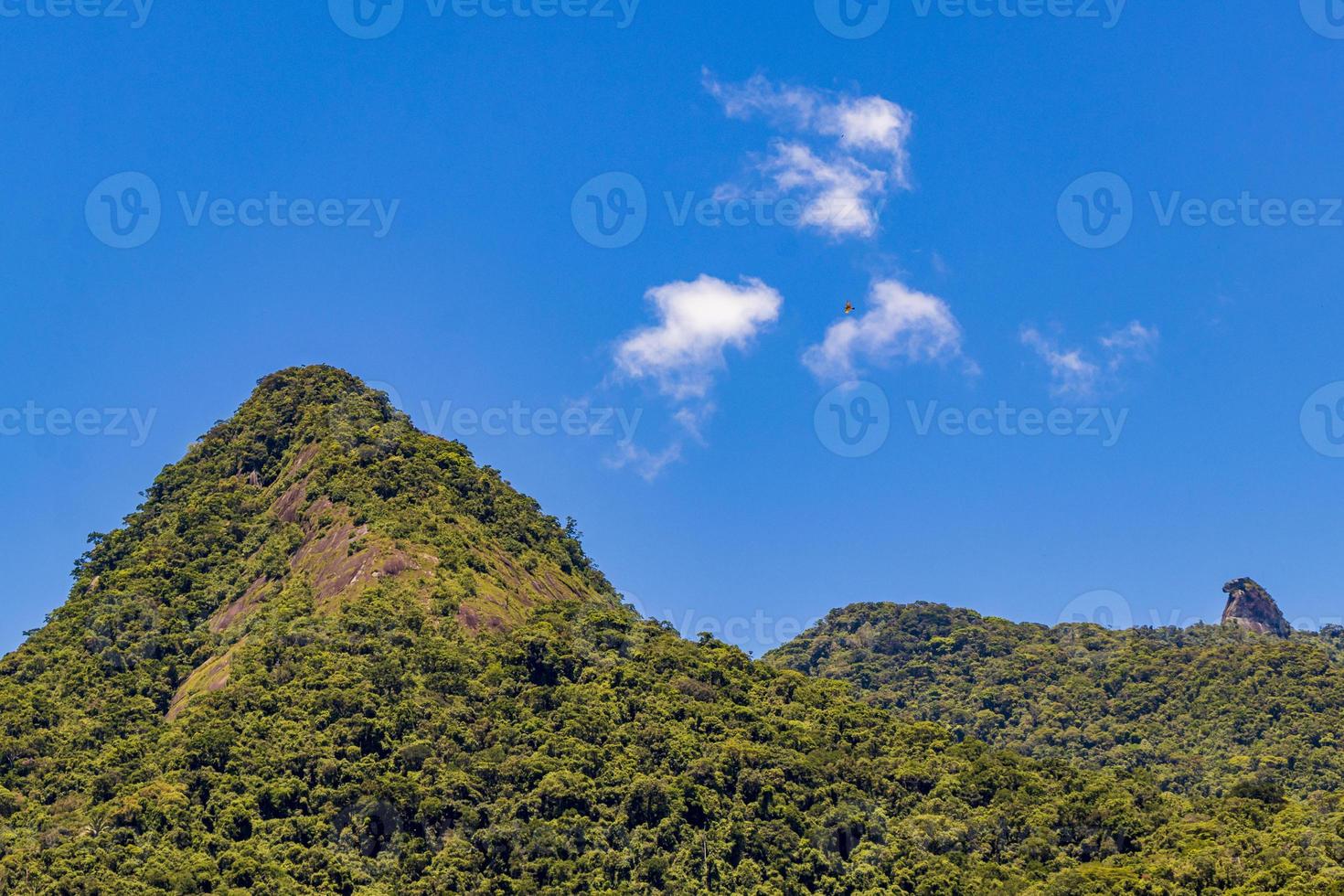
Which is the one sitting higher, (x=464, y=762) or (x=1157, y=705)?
(x=1157, y=705)

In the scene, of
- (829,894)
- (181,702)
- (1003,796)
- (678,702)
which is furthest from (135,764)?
(1003,796)

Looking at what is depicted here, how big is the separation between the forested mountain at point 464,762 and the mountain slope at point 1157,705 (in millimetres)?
16508

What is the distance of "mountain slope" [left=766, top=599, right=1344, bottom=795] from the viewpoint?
147125 mm

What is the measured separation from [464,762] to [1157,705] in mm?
97535

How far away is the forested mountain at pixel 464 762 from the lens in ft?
291

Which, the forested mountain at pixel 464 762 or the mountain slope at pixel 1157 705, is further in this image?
the mountain slope at pixel 1157 705

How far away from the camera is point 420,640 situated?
4306 inches

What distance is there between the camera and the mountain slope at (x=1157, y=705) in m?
147

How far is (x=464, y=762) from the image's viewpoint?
3856 inches

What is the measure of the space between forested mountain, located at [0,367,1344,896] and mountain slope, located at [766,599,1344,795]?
1651 cm

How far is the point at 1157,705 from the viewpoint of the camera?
554ft

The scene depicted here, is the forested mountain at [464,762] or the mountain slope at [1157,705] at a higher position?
the mountain slope at [1157,705]

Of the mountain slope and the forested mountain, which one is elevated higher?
the mountain slope

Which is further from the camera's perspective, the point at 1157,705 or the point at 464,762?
the point at 1157,705
